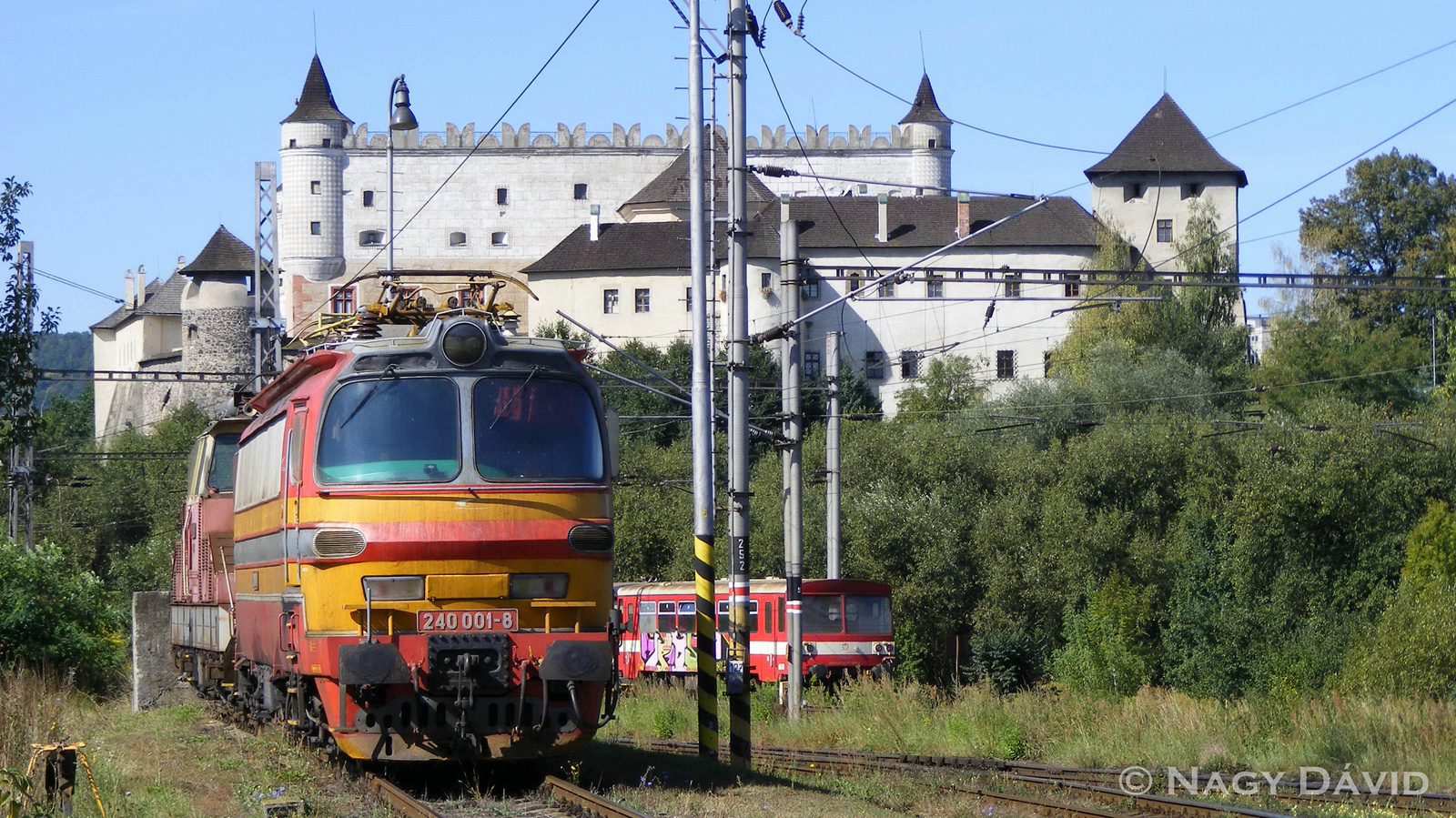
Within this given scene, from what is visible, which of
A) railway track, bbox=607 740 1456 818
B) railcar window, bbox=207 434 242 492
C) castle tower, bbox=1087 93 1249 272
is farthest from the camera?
castle tower, bbox=1087 93 1249 272

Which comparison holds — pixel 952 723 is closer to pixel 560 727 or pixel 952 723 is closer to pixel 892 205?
pixel 560 727

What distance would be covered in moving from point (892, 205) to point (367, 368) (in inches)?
3380

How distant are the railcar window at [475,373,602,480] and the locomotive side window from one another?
1.78m

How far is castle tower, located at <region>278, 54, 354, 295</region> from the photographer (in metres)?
107

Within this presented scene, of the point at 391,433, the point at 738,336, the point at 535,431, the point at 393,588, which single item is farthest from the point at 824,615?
the point at 393,588

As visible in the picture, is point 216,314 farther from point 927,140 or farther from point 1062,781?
point 1062,781

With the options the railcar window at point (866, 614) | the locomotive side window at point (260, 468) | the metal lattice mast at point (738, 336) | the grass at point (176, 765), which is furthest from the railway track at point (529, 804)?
the railcar window at point (866, 614)

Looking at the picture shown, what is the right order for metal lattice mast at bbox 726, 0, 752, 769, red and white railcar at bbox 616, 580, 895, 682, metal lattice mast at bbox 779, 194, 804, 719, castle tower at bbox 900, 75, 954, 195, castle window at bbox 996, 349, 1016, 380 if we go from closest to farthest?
1. metal lattice mast at bbox 726, 0, 752, 769
2. metal lattice mast at bbox 779, 194, 804, 719
3. red and white railcar at bbox 616, 580, 895, 682
4. castle window at bbox 996, 349, 1016, 380
5. castle tower at bbox 900, 75, 954, 195

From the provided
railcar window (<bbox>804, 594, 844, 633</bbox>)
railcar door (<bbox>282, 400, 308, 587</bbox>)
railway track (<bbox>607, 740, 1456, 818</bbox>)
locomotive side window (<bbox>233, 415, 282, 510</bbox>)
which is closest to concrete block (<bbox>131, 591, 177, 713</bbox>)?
railway track (<bbox>607, 740, 1456, 818</bbox>)

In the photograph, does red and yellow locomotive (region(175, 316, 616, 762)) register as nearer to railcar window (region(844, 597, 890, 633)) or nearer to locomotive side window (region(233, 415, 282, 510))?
locomotive side window (region(233, 415, 282, 510))

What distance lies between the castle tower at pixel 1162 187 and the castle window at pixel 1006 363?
10327mm

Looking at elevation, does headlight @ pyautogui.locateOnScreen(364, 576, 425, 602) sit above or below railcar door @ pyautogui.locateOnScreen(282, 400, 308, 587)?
below

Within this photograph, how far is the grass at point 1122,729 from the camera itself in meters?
15.9

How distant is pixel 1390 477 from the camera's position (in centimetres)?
5412
